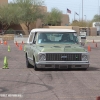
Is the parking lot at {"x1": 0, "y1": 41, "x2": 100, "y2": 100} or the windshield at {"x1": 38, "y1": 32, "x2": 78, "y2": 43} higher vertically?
the windshield at {"x1": 38, "y1": 32, "x2": 78, "y2": 43}

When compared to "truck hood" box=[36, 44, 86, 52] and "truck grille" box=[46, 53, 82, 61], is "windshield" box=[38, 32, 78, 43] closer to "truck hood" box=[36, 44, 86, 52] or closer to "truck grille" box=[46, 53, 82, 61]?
"truck hood" box=[36, 44, 86, 52]

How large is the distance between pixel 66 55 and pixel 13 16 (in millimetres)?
58338

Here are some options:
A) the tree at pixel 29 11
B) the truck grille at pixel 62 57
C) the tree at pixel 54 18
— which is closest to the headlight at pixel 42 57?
Answer: the truck grille at pixel 62 57

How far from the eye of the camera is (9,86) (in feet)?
39.9

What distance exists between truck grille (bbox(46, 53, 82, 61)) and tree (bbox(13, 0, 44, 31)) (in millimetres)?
57819

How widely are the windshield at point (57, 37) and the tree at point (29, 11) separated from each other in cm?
5611

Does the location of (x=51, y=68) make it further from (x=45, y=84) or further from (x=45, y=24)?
(x=45, y=24)

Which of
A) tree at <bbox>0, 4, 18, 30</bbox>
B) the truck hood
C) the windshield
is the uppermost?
the windshield

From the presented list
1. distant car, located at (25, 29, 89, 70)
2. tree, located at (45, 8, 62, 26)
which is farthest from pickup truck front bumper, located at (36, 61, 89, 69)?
tree, located at (45, 8, 62, 26)

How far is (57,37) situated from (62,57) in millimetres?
1885

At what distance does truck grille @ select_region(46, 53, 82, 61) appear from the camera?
1636 centimetres

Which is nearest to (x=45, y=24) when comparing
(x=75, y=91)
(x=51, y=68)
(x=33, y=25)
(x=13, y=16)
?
(x=33, y=25)

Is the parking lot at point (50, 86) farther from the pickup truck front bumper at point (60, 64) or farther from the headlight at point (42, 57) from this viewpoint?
the headlight at point (42, 57)

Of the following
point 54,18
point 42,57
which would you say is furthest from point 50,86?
point 54,18
